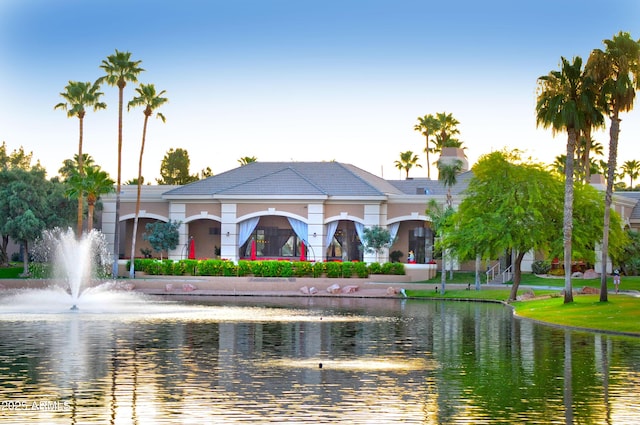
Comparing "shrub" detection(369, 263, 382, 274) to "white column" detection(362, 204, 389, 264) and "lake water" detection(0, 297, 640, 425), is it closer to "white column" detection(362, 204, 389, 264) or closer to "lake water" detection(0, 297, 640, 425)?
"white column" detection(362, 204, 389, 264)

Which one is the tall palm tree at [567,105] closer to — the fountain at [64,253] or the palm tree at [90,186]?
the fountain at [64,253]

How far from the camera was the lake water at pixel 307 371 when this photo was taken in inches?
758

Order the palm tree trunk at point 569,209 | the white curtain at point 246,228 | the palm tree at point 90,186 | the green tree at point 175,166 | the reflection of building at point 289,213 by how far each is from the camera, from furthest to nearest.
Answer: the green tree at point 175,166
the white curtain at point 246,228
the reflection of building at point 289,213
the palm tree at point 90,186
the palm tree trunk at point 569,209

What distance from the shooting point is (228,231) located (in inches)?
3044

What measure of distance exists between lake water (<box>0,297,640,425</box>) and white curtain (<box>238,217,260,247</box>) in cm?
3392

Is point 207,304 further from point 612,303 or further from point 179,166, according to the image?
point 179,166

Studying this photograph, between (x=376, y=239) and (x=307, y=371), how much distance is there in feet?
158

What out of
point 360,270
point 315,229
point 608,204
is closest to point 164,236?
point 315,229

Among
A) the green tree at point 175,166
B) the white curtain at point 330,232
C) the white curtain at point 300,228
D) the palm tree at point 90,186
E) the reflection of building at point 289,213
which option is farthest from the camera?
the green tree at point 175,166

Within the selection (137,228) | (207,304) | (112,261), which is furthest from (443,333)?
(137,228)

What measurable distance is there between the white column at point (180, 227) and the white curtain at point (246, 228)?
4517 millimetres

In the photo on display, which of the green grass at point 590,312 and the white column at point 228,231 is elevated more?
the white column at point 228,231

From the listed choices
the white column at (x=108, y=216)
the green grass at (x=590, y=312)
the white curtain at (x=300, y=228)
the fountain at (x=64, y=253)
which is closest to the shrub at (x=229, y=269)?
the white curtain at (x=300, y=228)

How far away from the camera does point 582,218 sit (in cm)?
5616
